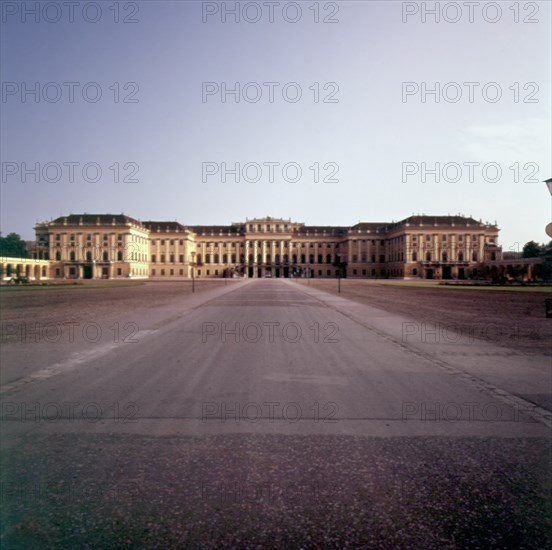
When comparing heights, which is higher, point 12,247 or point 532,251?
point 12,247

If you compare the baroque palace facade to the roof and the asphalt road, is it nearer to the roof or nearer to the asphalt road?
the roof

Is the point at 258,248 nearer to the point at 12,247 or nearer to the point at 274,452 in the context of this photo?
the point at 12,247

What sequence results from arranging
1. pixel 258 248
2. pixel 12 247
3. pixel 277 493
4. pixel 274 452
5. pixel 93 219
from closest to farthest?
pixel 277 493
pixel 274 452
pixel 12 247
pixel 93 219
pixel 258 248

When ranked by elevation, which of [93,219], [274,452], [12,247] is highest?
[93,219]

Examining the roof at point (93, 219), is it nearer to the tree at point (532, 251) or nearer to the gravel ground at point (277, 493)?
the tree at point (532, 251)

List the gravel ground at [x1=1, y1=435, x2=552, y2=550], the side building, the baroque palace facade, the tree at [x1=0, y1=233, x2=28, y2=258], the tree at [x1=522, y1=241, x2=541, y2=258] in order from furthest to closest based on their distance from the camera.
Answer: the baroque palace facade
the side building
the tree at [x1=0, y1=233, x2=28, y2=258]
the tree at [x1=522, y1=241, x2=541, y2=258]
the gravel ground at [x1=1, y1=435, x2=552, y2=550]

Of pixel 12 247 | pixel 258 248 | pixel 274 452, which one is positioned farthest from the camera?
pixel 258 248

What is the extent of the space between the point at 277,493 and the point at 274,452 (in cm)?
87

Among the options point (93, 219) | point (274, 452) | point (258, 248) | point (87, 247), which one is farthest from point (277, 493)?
point (258, 248)

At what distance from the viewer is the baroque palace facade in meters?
112

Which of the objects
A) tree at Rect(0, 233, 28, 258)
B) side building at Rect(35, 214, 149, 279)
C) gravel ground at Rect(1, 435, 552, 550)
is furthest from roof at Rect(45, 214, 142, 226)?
gravel ground at Rect(1, 435, 552, 550)

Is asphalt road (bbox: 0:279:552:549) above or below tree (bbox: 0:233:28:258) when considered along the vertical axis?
below

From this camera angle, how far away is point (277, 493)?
3.85 metres

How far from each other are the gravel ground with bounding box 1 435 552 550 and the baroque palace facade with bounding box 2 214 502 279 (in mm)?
98083
